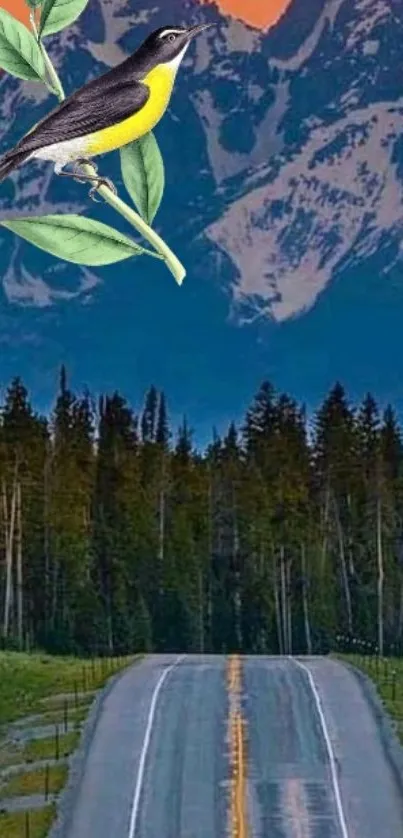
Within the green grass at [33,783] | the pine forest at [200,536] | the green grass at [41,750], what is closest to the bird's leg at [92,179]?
the green grass at [33,783]

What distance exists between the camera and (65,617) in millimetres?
40125

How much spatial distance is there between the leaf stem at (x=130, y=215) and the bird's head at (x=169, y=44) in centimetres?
→ 19

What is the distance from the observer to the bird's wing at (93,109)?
283 centimetres

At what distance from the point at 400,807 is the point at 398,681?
9.35 meters

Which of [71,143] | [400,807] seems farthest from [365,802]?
[71,143]

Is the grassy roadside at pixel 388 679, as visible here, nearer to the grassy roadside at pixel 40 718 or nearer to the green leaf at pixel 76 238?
the grassy roadside at pixel 40 718

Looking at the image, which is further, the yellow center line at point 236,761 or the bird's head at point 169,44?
the yellow center line at point 236,761

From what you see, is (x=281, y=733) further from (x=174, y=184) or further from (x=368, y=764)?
(x=174, y=184)

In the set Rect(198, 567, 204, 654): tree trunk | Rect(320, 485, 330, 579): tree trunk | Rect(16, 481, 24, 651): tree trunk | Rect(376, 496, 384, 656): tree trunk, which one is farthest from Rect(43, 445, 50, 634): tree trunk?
Rect(376, 496, 384, 656): tree trunk

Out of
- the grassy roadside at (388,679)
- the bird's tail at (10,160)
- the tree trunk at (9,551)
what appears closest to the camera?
the bird's tail at (10,160)

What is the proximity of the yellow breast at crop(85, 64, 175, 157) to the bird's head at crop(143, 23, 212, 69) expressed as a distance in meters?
0.02

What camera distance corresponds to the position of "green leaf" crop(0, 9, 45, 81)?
2918 mm

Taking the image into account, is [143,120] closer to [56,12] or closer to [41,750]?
[56,12]

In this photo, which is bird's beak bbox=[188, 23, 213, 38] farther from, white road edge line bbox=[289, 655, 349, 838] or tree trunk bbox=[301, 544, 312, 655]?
tree trunk bbox=[301, 544, 312, 655]
